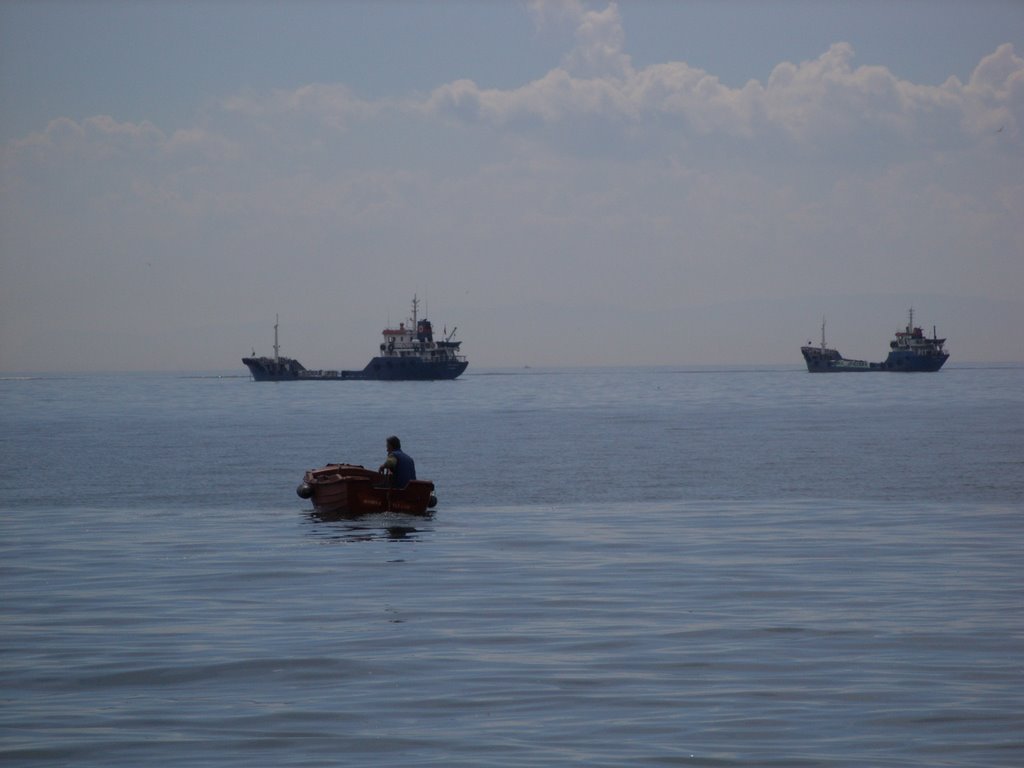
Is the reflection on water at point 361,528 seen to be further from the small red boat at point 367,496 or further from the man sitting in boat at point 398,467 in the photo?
the man sitting in boat at point 398,467

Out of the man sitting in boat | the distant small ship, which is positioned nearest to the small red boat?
the man sitting in boat

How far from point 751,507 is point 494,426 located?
50.7 m

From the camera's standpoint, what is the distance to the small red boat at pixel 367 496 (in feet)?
105

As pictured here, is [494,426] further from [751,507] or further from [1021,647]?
[1021,647]

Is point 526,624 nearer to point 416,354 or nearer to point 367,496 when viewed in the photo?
point 367,496

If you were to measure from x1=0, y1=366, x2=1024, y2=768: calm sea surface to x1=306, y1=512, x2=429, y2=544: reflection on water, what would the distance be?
17cm

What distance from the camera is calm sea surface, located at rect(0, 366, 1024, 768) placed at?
11.6 meters

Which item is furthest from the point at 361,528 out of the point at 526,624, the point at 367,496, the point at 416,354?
the point at 416,354

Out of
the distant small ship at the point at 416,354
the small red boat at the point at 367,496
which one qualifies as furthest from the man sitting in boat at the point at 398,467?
the distant small ship at the point at 416,354

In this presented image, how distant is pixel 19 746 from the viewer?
11.5 m

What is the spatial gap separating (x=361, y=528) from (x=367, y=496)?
91.3 inches

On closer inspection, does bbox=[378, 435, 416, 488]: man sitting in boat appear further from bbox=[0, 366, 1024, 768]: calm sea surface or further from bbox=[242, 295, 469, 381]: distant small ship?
bbox=[242, 295, 469, 381]: distant small ship

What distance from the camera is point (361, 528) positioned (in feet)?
100

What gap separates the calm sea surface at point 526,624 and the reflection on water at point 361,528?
6.5 inches
